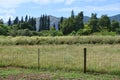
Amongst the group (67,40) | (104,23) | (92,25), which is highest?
(104,23)

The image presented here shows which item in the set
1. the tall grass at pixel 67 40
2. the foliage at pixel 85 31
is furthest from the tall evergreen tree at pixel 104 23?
the tall grass at pixel 67 40

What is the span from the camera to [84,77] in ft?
40.5

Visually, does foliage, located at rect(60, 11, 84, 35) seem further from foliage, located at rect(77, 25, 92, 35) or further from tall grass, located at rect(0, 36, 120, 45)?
tall grass, located at rect(0, 36, 120, 45)

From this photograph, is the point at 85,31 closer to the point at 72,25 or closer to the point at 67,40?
the point at 72,25

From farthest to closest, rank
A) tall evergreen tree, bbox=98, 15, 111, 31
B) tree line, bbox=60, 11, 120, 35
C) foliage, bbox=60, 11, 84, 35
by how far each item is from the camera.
A: 1. foliage, bbox=60, 11, 84, 35
2. tree line, bbox=60, 11, 120, 35
3. tall evergreen tree, bbox=98, 15, 111, 31

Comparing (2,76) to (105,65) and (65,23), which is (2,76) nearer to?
(105,65)

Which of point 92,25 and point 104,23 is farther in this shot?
point 92,25

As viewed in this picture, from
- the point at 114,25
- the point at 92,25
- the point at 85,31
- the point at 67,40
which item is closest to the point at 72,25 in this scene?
the point at 92,25

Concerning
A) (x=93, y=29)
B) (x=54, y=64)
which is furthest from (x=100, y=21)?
(x=54, y=64)

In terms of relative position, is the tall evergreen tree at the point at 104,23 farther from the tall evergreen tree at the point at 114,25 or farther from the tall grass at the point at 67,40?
the tall grass at the point at 67,40

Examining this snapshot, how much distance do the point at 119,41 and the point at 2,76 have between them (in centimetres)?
2570

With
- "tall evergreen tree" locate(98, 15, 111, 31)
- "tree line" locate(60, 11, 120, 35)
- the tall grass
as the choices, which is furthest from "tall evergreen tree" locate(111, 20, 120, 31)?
the tall grass

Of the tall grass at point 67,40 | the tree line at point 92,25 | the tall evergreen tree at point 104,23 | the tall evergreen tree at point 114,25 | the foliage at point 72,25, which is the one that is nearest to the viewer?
the tall grass at point 67,40

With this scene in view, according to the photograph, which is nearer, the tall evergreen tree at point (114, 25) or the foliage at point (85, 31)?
the foliage at point (85, 31)
